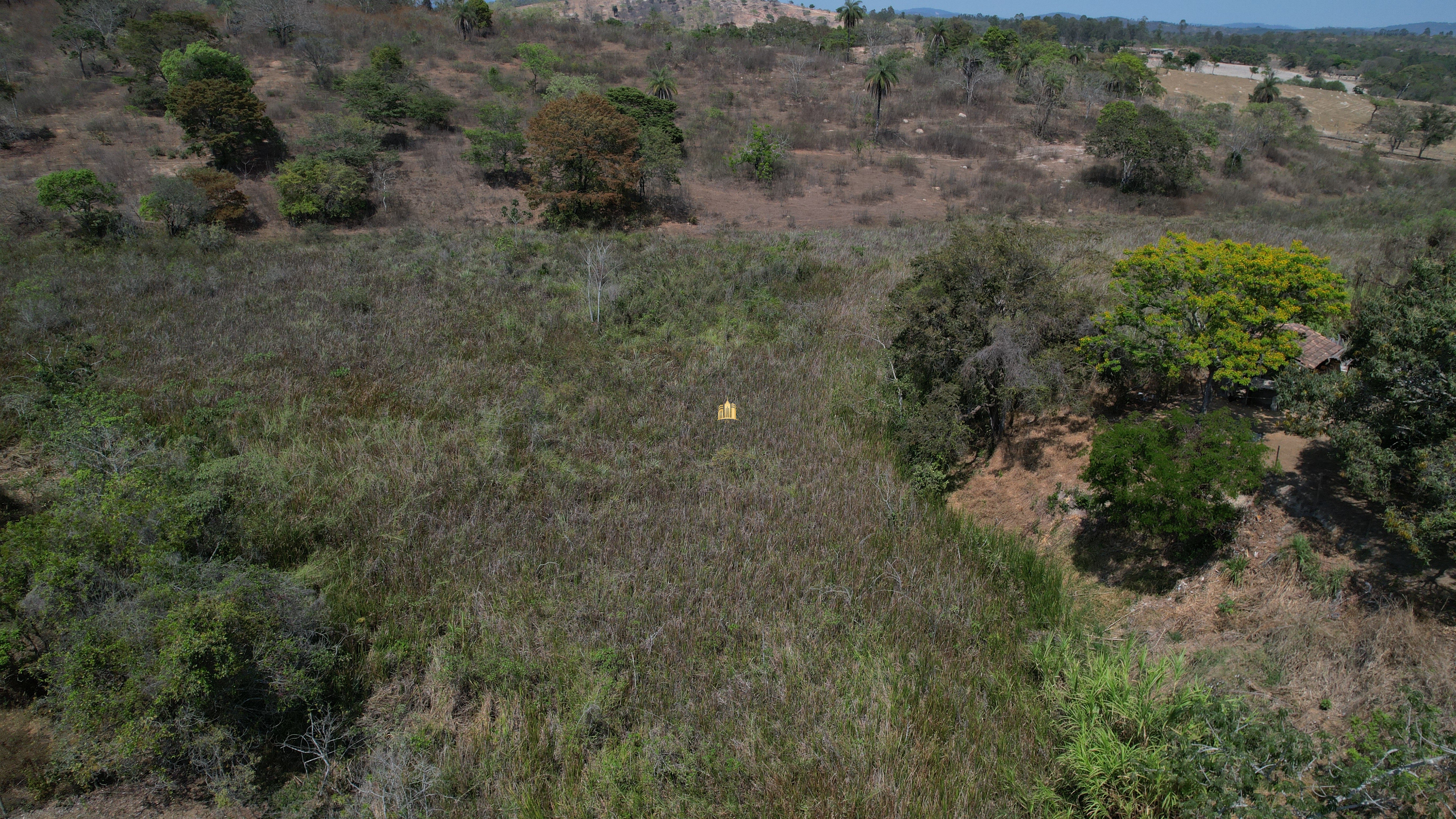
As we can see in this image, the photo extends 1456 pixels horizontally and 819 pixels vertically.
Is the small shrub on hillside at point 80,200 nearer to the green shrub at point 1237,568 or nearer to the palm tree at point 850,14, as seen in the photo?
the green shrub at point 1237,568

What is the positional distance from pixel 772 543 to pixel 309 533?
483 cm

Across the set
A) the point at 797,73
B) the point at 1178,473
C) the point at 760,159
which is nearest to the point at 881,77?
the point at 760,159

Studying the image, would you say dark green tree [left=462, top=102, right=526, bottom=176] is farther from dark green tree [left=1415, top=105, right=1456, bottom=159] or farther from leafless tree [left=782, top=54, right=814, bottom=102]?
dark green tree [left=1415, top=105, right=1456, bottom=159]

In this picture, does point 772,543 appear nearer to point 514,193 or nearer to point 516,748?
point 516,748

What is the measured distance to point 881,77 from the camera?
34.8m

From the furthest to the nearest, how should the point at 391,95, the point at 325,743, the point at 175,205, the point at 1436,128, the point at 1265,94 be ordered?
1. the point at 1265,94
2. the point at 1436,128
3. the point at 391,95
4. the point at 175,205
5. the point at 325,743

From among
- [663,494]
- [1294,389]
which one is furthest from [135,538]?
[1294,389]

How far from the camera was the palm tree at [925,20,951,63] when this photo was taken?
49844mm

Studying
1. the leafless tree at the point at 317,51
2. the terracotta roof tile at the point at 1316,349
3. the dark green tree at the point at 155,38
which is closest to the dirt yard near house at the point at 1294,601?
the terracotta roof tile at the point at 1316,349

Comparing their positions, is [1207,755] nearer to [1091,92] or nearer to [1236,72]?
[1091,92]

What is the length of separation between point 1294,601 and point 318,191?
90.2ft

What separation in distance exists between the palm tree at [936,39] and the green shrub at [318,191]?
4541cm

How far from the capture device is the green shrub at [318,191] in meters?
21.4

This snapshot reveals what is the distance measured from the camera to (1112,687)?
183 inches
